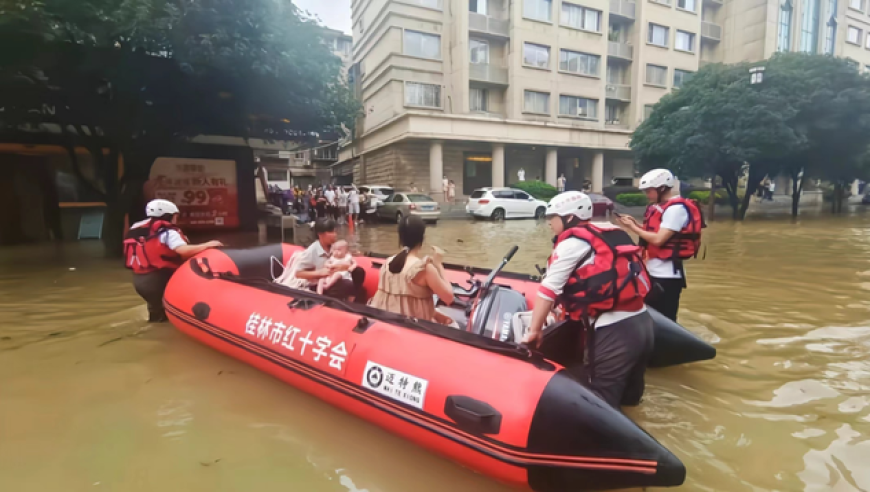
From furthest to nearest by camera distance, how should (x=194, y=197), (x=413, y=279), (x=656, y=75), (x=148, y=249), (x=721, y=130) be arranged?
(x=656, y=75), (x=721, y=130), (x=194, y=197), (x=148, y=249), (x=413, y=279)

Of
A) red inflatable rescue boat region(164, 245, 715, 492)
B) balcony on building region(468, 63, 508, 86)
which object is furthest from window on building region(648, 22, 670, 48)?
red inflatable rescue boat region(164, 245, 715, 492)

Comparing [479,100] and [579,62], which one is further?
[579,62]

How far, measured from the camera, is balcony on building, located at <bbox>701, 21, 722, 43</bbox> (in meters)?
33.2

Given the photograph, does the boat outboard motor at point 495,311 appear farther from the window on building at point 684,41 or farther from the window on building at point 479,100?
the window on building at point 684,41

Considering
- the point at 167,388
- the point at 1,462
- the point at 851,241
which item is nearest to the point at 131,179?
the point at 167,388

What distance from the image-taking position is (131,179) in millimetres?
9562

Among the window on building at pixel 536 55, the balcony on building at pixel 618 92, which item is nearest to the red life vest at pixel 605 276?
the window on building at pixel 536 55

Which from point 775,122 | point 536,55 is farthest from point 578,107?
point 775,122

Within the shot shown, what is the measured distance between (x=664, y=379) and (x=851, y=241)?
1130cm

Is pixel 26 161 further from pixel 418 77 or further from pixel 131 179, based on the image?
pixel 418 77

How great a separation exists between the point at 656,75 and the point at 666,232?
3164 cm

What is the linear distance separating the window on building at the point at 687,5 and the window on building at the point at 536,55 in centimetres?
1145

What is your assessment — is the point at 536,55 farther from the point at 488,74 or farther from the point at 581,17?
the point at 581,17

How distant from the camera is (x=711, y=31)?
1321 inches
